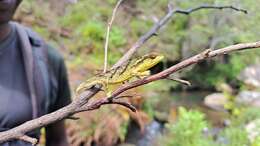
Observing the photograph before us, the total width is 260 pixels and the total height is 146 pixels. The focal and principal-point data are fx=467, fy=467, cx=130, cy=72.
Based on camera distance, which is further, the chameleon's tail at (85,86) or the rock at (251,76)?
the rock at (251,76)

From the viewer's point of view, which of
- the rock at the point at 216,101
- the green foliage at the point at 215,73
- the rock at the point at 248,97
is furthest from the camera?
the green foliage at the point at 215,73

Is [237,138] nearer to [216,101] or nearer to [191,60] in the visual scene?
[191,60]

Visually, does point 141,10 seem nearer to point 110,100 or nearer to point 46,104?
point 46,104

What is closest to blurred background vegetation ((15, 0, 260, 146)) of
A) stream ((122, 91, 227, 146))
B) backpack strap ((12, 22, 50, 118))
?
stream ((122, 91, 227, 146))

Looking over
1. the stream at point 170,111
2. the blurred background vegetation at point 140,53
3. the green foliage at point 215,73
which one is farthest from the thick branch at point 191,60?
the green foliage at point 215,73

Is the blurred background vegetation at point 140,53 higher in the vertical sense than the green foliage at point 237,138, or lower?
lower

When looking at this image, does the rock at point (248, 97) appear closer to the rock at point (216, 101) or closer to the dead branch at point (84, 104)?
the rock at point (216, 101)

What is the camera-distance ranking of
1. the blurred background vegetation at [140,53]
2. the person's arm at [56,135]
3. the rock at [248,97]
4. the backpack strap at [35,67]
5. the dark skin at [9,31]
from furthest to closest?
the rock at [248,97], the blurred background vegetation at [140,53], the person's arm at [56,135], the backpack strap at [35,67], the dark skin at [9,31]

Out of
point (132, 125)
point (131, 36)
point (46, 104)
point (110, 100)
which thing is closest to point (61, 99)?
point (46, 104)
